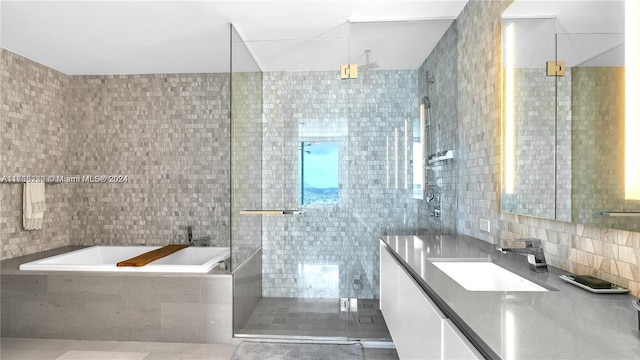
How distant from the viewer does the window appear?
288 centimetres

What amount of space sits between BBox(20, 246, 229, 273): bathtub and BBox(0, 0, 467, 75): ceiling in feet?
6.21

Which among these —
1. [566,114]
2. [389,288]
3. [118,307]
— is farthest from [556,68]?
[118,307]

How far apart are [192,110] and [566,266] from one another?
3.78m

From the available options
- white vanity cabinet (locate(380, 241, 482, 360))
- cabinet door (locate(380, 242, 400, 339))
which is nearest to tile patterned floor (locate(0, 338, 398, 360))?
cabinet door (locate(380, 242, 400, 339))

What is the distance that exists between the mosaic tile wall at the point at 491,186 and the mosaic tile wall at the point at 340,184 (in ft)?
1.41

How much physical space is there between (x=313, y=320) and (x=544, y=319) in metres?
2.21

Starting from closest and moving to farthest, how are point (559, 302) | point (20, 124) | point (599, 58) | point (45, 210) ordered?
point (559, 302) → point (599, 58) → point (20, 124) → point (45, 210)

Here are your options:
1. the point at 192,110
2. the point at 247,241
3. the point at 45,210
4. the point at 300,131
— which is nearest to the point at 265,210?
the point at 247,241

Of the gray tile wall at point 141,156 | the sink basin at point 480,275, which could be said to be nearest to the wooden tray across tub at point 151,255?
the gray tile wall at point 141,156

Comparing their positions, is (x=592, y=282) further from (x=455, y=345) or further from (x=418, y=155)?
(x=418, y=155)

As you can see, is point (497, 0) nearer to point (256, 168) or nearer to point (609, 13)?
point (609, 13)

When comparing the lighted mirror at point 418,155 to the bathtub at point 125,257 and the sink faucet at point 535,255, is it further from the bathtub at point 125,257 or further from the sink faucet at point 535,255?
the bathtub at point 125,257

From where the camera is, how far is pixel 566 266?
1.51 meters

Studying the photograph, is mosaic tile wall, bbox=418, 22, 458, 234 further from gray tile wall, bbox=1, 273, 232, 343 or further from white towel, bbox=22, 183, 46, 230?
white towel, bbox=22, 183, 46, 230
